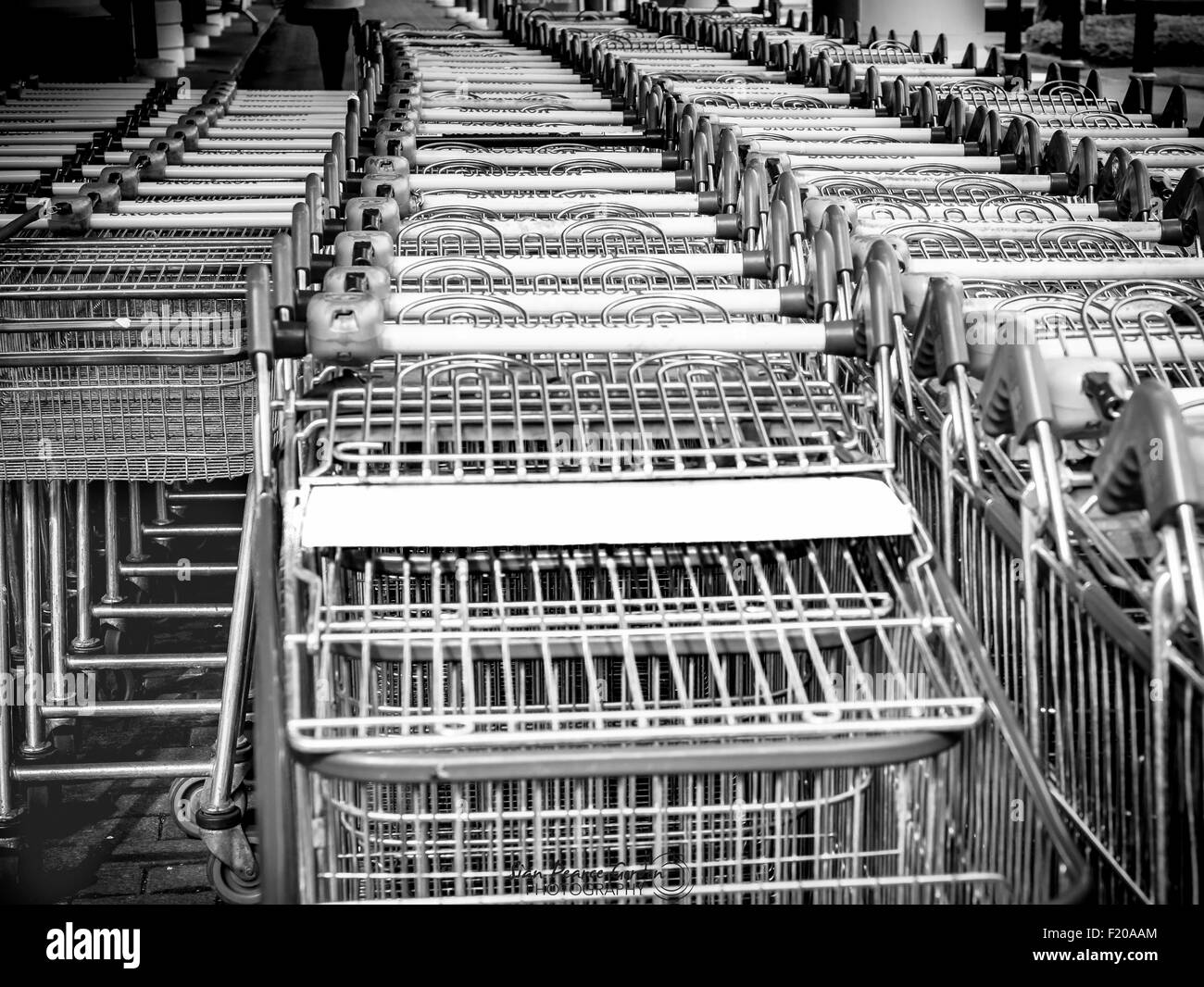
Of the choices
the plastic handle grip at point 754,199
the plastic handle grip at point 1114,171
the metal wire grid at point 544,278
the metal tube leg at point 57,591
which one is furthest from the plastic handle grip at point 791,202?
the metal tube leg at point 57,591

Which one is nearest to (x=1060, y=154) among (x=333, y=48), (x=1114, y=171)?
(x=1114, y=171)

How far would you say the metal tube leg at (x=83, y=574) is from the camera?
11.9 feet

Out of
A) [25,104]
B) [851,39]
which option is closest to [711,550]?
[25,104]

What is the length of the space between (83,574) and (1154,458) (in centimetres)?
279

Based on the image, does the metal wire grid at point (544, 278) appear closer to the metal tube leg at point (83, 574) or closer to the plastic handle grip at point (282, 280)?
the plastic handle grip at point (282, 280)

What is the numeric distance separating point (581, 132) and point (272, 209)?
61.1 inches

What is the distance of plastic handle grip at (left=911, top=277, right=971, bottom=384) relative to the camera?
2.19 metres

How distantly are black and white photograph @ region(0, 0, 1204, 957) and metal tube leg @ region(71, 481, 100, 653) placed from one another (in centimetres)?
1

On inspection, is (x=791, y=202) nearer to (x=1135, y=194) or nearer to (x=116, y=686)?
(x=1135, y=194)

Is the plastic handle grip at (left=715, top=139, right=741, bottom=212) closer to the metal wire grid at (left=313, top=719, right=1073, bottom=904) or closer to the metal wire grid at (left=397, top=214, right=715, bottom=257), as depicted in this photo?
the metal wire grid at (left=397, top=214, right=715, bottom=257)

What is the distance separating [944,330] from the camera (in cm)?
221

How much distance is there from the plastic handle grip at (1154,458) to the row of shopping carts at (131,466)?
5.06ft
